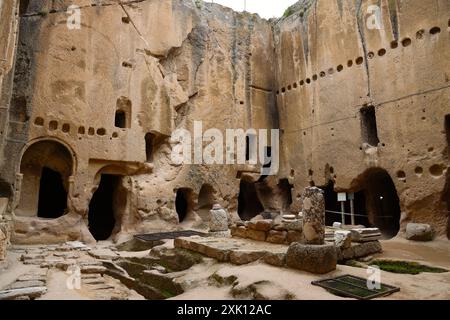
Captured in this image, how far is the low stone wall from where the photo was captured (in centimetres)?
752

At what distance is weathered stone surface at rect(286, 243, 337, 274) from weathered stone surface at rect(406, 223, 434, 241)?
651 centimetres

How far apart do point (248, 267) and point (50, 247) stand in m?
6.54

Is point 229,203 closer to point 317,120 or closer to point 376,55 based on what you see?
point 317,120

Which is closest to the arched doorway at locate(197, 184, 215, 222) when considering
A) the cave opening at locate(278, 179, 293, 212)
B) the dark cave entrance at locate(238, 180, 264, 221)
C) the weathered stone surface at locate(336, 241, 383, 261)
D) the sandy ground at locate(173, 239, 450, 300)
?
the dark cave entrance at locate(238, 180, 264, 221)

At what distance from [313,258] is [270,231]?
248 centimetres

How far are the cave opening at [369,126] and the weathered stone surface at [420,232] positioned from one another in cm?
368

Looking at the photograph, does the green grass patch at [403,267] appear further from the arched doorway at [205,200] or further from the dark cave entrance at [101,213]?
the dark cave entrance at [101,213]

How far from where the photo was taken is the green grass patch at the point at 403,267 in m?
6.32

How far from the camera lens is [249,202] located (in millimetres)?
18812

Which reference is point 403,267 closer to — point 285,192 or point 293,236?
point 293,236

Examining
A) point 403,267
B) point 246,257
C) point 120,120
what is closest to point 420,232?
point 403,267

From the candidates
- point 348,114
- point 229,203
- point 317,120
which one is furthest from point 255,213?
point 348,114

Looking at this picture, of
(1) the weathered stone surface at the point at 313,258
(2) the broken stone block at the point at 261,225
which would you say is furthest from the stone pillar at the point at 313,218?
(2) the broken stone block at the point at 261,225

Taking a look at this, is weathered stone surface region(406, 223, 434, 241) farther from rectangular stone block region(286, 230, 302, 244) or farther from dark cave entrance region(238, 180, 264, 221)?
dark cave entrance region(238, 180, 264, 221)
